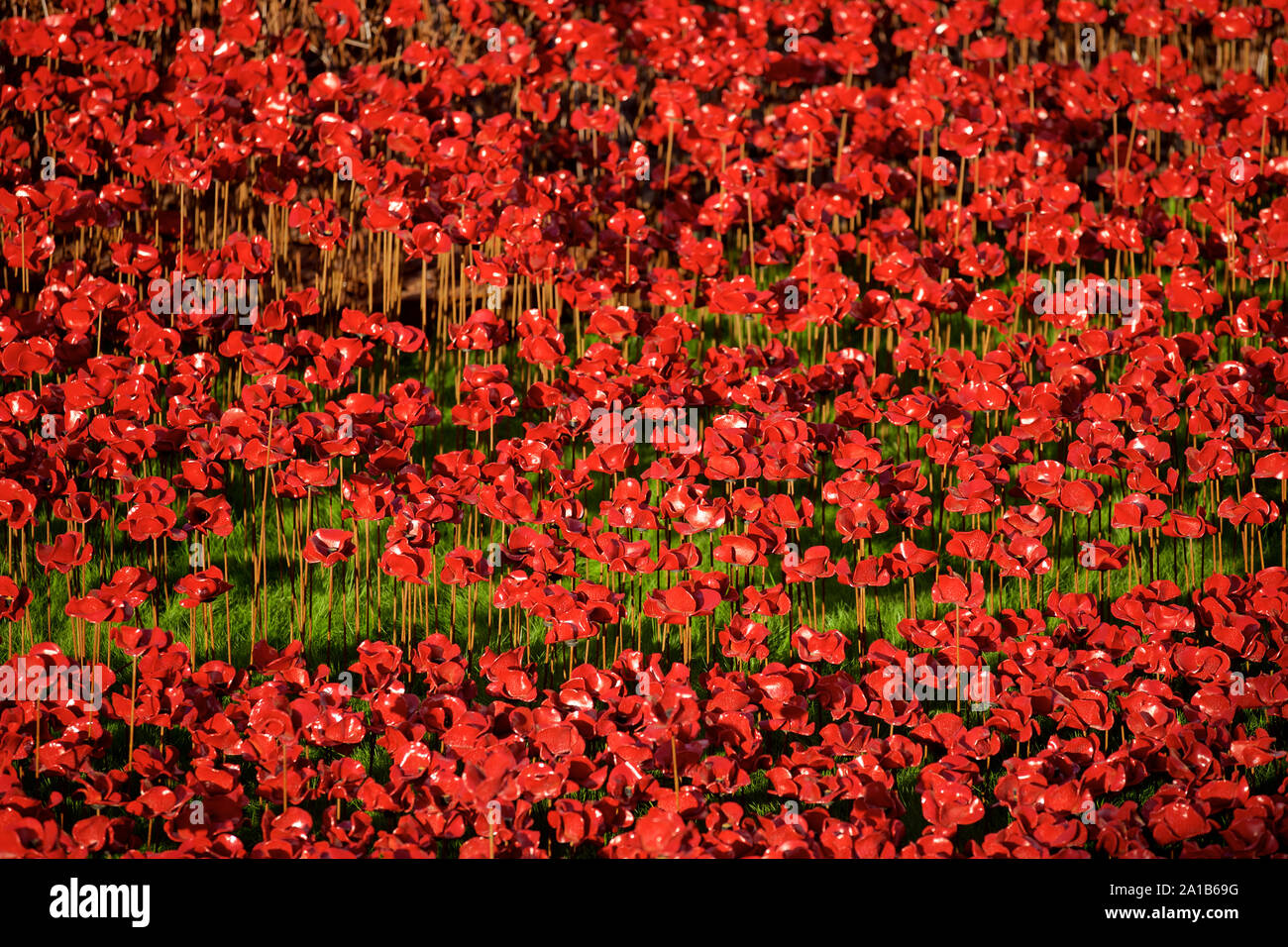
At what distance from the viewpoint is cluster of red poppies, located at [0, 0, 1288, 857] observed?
3025mm

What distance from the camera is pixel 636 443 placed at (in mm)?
4402

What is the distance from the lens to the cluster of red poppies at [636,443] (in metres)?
3.03

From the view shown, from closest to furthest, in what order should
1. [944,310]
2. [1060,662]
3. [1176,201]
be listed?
[1060,662] → [944,310] → [1176,201]

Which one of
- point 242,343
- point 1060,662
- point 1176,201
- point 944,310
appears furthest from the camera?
point 1176,201

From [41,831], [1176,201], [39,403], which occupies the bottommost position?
[41,831]

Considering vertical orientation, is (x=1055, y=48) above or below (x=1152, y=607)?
above

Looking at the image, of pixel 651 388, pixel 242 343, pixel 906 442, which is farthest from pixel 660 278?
pixel 242 343

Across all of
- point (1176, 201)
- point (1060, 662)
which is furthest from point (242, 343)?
point (1176, 201)

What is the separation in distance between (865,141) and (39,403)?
3.37 metres

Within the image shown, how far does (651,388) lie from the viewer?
13.9 ft

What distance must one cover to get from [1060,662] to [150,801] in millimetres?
2171

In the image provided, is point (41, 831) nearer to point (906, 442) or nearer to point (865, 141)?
point (906, 442)

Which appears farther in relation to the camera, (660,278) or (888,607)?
(660,278)

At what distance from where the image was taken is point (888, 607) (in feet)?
12.7
